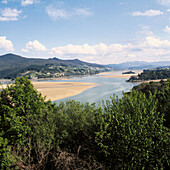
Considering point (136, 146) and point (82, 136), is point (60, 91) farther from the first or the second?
point (136, 146)

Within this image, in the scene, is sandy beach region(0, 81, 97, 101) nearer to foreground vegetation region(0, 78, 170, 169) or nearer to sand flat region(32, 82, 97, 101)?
sand flat region(32, 82, 97, 101)

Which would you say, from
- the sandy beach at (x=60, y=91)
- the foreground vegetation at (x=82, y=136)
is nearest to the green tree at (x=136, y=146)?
the foreground vegetation at (x=82, y=136)

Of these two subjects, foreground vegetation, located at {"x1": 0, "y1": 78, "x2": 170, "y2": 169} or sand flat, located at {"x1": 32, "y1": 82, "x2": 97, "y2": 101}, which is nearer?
foreground vegetation, located at {"x1": 0, "y1": 78, "x2": 170, "y2": 169}

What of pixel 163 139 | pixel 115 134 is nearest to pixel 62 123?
pixel 115 134

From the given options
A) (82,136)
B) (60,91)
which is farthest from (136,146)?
(60,91)

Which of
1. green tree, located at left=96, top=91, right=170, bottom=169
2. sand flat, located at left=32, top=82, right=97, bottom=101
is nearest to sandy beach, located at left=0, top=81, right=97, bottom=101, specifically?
sand flat, located at left=32, top=82, right=97, bottom=101

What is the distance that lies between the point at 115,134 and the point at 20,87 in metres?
16.1

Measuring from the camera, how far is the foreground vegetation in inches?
674

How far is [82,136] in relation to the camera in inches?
837

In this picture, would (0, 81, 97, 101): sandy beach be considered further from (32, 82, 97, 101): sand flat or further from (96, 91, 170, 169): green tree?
(96, 91, 170, 169): green tree

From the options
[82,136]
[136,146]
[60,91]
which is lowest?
[60,91]

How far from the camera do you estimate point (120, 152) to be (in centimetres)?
1789

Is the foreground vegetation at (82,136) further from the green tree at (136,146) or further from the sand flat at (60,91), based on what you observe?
the sand flat at (60,91)

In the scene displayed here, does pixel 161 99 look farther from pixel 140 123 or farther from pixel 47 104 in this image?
pixel 47 104
